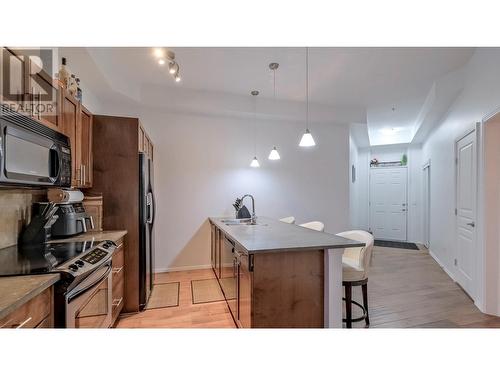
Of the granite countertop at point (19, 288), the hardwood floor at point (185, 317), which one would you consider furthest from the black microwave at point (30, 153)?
the hardwood floor at point (185, 317)

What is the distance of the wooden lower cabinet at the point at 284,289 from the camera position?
160 cm

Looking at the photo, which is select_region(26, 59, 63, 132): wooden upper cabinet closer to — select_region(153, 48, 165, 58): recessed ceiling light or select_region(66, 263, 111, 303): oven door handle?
select_region(66, 263, 111, 303): oven door handle

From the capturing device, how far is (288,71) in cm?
329

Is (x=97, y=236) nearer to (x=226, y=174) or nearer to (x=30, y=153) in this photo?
(x=30, y=153)

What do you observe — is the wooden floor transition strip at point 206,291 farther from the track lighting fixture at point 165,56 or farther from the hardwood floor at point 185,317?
the track lighting fixture at point 165,56

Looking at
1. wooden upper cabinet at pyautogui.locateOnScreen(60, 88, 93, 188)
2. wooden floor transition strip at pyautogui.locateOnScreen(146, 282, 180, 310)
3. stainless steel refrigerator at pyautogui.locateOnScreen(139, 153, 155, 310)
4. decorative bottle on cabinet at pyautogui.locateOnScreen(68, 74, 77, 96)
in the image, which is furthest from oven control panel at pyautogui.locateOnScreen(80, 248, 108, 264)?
decorative bottle on cabinet at pyautogui.locateOnScreen(68, 74, 77, 96)

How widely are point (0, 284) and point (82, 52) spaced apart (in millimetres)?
2306

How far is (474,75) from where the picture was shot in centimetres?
283

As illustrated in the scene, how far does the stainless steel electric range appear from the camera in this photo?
1192 millimetres

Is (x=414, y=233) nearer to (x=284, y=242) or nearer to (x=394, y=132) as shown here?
(x=394, y=132)

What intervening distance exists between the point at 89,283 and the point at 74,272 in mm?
288

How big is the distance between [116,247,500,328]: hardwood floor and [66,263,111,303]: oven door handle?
83 cm

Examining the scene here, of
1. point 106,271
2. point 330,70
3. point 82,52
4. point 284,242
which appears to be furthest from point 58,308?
point 330,70

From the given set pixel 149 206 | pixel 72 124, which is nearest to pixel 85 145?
pixel 72 124
